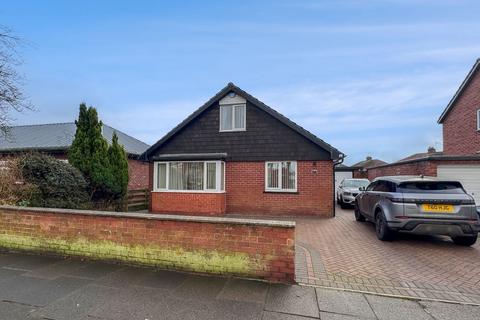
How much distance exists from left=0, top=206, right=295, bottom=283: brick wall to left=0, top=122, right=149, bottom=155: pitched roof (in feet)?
32.1

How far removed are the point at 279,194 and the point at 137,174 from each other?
998 cm

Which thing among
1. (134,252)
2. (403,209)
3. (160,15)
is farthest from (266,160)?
(134,252)

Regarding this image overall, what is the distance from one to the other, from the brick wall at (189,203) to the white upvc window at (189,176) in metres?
0.23

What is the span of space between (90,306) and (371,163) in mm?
43805

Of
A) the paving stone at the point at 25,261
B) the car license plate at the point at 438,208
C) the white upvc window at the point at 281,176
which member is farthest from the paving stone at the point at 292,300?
the white upvc window at the point at 281,176

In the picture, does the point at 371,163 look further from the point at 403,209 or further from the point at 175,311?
the point at 175,311

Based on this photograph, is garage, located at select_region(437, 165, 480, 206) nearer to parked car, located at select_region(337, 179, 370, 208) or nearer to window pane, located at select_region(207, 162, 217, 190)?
parked car, located at select_region(337, 179, 370, 208)

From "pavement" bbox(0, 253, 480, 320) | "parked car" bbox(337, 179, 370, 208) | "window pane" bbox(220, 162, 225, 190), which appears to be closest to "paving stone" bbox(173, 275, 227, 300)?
"pavement" bbox(0, 253, 480, 320)

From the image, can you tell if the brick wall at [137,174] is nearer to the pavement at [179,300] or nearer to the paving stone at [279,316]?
the pavement at [179,300]

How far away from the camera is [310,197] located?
11.4 m

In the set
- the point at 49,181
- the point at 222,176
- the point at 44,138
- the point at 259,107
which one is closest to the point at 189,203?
the point at 222,176

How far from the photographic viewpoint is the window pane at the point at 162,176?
12.7m

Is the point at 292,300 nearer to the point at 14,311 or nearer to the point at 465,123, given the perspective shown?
the point at 14,311

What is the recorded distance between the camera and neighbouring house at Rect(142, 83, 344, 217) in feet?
37.4
